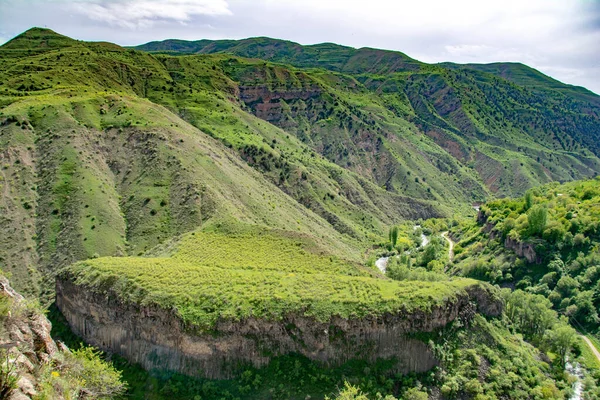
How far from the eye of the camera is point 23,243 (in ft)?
308

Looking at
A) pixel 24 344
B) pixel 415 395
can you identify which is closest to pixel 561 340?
pixel 415 395

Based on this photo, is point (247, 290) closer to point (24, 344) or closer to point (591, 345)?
point (24, 344)

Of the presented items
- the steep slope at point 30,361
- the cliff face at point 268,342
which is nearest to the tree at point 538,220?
the cliff face at point 268,342

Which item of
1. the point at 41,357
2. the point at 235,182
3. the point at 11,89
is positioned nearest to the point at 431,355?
the point at 41,357

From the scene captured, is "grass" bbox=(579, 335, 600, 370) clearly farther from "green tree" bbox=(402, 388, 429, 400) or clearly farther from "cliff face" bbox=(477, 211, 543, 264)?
"green tree" bbox=(402, 388, 429, 400)

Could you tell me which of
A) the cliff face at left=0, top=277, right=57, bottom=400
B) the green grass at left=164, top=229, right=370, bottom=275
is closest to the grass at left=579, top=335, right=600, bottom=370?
the green grass at left=164, top=229, right=370, bottom=275

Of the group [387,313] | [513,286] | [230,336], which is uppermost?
[387,313]

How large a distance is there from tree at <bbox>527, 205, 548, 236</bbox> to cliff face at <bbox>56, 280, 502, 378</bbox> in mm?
76154

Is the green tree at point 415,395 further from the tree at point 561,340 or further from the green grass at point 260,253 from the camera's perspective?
the tree at point 561,340

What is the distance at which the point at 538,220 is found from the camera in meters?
123

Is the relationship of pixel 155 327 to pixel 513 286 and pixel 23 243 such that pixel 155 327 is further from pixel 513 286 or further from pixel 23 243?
pixel 513 286

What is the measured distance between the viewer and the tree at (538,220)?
403 feet

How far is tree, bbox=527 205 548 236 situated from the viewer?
122875mm

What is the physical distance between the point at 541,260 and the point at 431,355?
73.7 m
